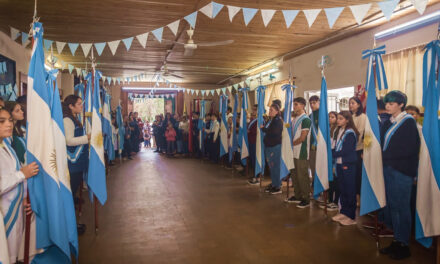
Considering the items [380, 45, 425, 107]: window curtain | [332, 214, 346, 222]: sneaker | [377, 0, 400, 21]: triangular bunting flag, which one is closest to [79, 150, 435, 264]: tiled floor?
[332, 214, 346, 222]: sneaker

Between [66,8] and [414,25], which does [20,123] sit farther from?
[414,25]

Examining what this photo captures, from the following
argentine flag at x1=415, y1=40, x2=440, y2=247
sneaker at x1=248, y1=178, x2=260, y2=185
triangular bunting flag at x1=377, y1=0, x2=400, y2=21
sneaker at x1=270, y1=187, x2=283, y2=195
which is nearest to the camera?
argentine flag at x1=415, y1=40, x2=440, y2=247

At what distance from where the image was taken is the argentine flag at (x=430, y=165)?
2.65 metres

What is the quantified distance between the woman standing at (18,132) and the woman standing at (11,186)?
28 centimetres

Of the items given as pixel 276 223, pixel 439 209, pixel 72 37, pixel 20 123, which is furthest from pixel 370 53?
pixel 72 37

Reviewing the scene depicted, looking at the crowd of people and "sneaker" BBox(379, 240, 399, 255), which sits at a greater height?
the crowd of people

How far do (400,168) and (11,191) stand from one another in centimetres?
322

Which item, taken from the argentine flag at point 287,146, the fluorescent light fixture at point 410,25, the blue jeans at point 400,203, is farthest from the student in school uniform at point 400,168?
the fluorescent light fixture at point 410,25

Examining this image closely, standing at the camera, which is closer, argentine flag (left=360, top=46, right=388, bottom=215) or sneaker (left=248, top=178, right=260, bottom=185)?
argentine flag (left=360, top=46, right=388, bottom=215)

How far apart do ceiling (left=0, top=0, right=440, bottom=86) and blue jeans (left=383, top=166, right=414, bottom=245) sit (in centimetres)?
240

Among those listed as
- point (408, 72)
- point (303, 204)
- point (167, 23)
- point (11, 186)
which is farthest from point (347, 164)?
point (167, 23)

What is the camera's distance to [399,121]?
2926 mm

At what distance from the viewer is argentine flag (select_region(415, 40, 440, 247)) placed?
2652mm

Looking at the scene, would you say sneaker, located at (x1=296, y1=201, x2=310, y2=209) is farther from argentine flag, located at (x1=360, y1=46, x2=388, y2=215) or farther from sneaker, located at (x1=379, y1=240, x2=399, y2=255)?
sneaker, located at (x1=379, y1=240, x2=399, y2=255)
